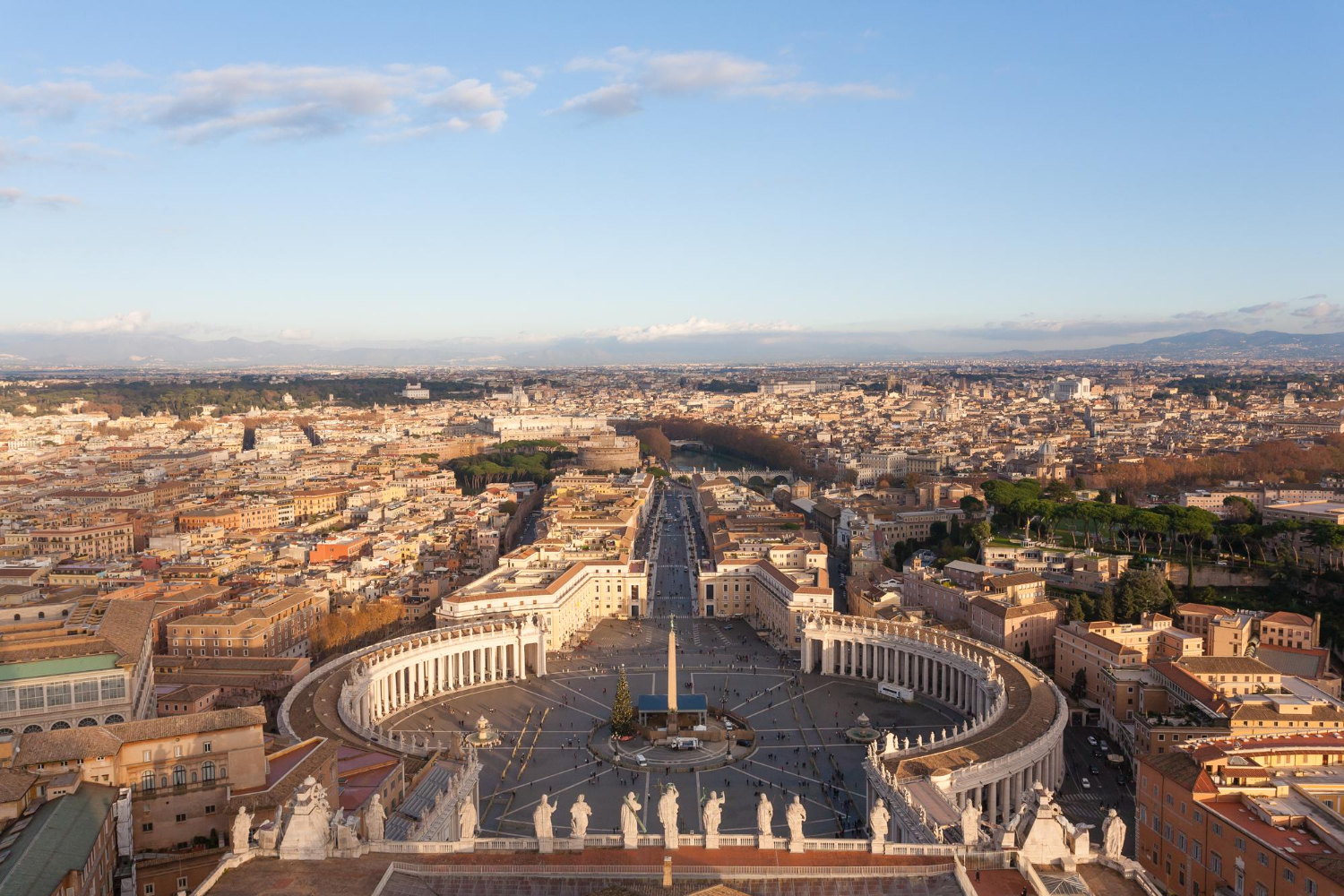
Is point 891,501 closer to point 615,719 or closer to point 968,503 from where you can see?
point 968,503

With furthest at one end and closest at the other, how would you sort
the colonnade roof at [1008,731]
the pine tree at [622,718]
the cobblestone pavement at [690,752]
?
the pine tree at [622,718] → the cobblestone pavement at [690,752] → the colonnade roof at [1008,731]

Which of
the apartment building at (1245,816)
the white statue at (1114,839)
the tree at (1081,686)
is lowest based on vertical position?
the tree at (1081,686)

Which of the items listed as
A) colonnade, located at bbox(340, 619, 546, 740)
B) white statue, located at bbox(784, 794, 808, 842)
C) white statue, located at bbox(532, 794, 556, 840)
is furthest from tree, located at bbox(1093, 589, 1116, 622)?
white statue, located at bbox(532, 794, 556, 840)

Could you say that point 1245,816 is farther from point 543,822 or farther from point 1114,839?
point 543,822

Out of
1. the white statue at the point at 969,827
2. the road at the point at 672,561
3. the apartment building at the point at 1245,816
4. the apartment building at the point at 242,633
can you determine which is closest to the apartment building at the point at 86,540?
the apartment building at the point at 242,633

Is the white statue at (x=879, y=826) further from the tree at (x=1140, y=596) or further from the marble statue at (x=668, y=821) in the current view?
the tree at (x=1140, y=596)

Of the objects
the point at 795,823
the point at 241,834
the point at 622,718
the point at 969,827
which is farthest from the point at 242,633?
the point at 969,827

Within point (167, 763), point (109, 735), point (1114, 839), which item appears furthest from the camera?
point (167, 763)

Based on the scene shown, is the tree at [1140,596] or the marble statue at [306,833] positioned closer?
the marble statue at [306,833]
